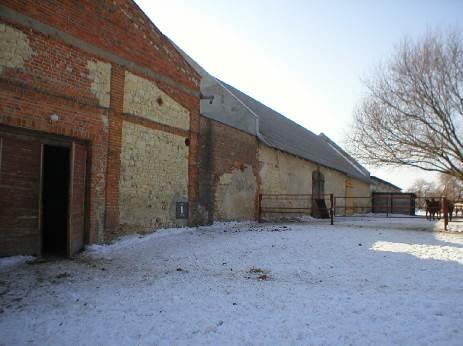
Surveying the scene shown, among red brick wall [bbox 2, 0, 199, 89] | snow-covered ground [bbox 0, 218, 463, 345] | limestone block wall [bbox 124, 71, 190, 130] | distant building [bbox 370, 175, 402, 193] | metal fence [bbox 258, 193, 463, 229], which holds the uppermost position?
red brick wall [bbox 2, 0, 199, 89]

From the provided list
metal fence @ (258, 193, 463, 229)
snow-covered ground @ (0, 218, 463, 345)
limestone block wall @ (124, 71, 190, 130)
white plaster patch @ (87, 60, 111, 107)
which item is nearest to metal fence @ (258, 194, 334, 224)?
metal fence @ (258, 193, 463, 229)

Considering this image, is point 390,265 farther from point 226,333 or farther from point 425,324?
point 226,333

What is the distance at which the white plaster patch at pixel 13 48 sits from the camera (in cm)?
691

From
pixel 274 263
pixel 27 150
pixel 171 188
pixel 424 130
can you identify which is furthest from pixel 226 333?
pixel 424 130

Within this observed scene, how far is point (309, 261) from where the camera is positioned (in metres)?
7.54

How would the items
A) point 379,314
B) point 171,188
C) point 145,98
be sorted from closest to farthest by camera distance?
point 379,314 < point 145,98 < point 171,188

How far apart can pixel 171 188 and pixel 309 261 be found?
4.84m

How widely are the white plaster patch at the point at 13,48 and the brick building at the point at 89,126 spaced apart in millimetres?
18

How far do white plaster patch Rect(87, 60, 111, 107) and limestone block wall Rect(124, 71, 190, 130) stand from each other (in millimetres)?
578

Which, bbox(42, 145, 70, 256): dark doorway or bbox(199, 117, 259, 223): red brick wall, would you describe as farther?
bbox(199, 117, 259, 223): red brick wall

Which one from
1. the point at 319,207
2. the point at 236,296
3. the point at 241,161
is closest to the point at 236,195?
the point at 241,161

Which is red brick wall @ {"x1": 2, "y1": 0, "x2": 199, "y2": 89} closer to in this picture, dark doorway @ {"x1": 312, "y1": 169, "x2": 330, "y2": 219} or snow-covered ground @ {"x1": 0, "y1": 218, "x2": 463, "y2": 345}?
snow-covered ground @ {"x1": 0, "y1": 218, "x2": 463, "y2": 345}

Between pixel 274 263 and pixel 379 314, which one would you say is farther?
pixel 274 263

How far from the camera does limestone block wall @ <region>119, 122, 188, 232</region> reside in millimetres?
9516
